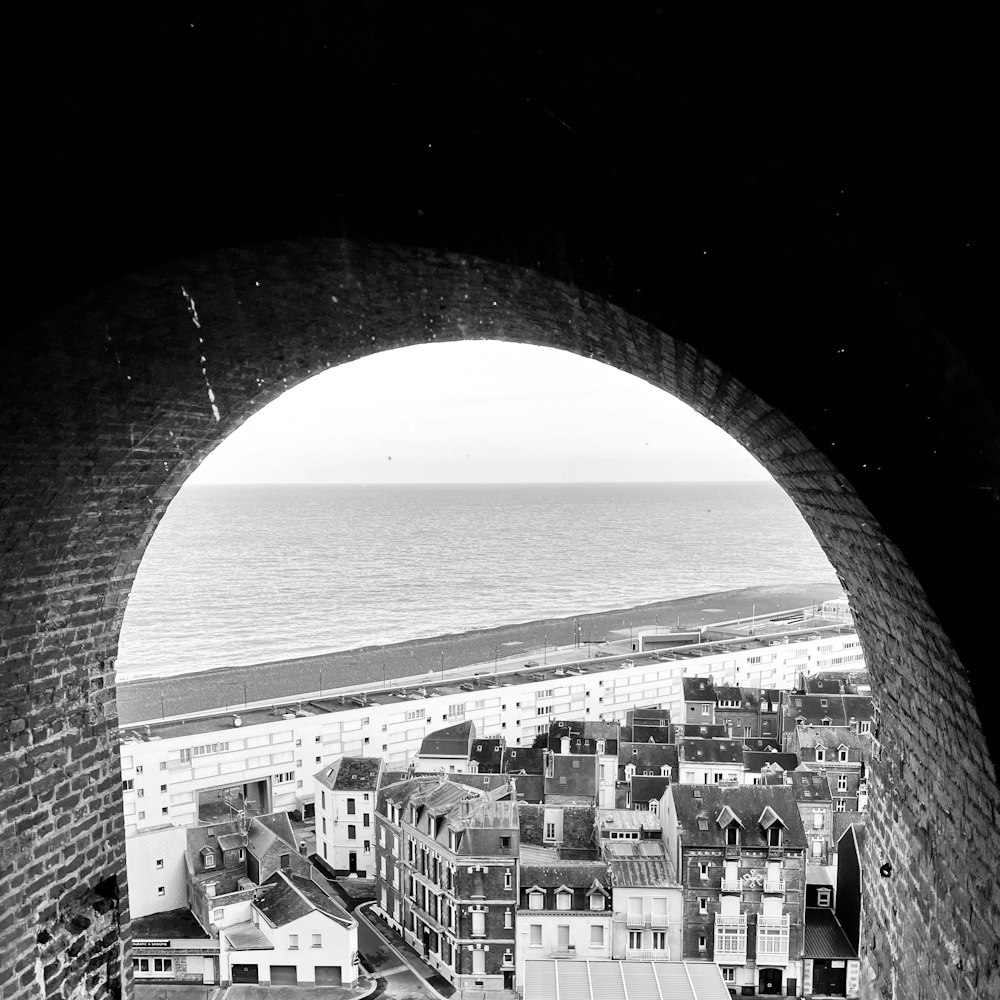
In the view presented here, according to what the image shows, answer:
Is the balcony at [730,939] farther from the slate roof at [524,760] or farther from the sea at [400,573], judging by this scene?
the sea at [400,573]

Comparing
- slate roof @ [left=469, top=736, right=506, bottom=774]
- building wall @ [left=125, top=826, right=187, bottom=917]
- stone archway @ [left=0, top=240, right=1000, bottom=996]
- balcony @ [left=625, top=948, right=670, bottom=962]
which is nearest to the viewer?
stone archway @ [left=0, top=240, right=1000, bottom=996]

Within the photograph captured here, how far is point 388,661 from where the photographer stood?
39.6 metres

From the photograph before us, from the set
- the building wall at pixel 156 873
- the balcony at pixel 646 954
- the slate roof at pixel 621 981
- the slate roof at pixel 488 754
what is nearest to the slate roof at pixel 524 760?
the slate roof at pixel 488 754

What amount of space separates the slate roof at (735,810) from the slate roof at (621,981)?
11.7 feet

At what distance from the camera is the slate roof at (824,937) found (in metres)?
15.1

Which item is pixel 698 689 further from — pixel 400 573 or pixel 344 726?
pixel 400 573

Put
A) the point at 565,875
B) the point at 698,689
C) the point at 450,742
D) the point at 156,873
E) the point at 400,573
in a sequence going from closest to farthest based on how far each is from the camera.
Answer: the point at 565,875 < the point at 156,873 < the point at 450,742 < the point at 698,689 < the point at 400,573

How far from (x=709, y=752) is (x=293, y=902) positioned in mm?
10777

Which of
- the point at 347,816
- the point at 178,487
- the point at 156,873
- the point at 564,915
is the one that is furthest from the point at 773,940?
the point at 178,487

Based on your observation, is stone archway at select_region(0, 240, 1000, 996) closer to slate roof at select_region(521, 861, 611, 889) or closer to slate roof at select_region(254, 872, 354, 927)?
slate roof at select_region(254, 872, 354, 927)

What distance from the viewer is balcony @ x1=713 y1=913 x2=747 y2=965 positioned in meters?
15.0

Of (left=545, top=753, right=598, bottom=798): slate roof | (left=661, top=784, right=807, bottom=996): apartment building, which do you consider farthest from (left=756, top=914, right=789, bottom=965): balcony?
(left=545, top=753, right=598, bottom=798): slate roof

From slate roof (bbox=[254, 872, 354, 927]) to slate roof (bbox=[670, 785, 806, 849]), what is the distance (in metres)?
5.89

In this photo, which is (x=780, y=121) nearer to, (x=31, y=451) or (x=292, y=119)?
(x=292, y=119)
